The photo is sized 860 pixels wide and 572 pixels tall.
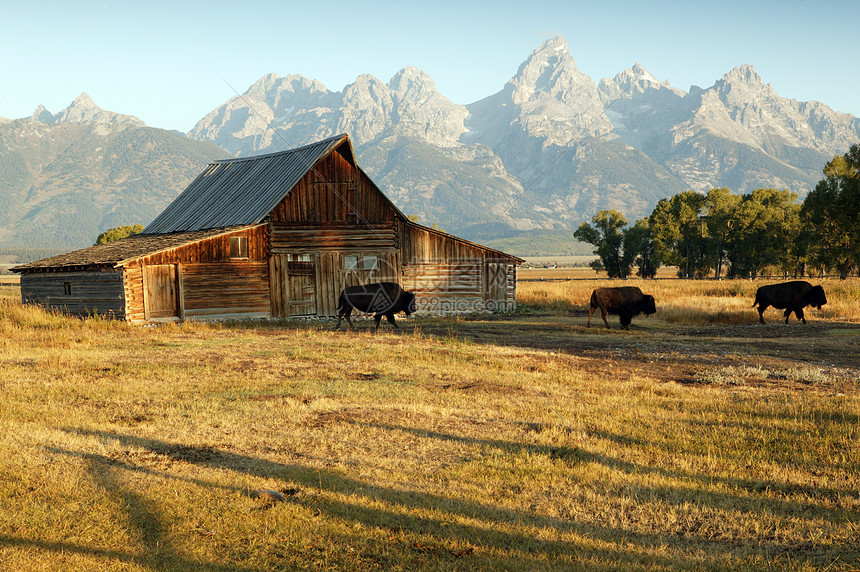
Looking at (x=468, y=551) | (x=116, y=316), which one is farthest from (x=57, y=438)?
(x=116, y=316)

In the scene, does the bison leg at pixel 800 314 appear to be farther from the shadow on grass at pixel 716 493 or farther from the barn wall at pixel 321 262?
the shadow on grass at pixel 716 493

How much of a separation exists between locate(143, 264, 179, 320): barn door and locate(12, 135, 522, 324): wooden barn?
1.6 inches

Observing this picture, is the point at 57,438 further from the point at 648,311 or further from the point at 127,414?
the point at 648,311

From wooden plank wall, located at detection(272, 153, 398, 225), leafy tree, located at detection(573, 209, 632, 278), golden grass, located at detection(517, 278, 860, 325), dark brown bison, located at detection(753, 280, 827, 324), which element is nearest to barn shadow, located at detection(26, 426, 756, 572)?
wooden plank wall, located at detection(272, 153, 398, 225)

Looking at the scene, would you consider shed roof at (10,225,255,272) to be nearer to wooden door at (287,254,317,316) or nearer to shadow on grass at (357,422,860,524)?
wooden door at (287,254,317,316)

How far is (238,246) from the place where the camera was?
2808 cm

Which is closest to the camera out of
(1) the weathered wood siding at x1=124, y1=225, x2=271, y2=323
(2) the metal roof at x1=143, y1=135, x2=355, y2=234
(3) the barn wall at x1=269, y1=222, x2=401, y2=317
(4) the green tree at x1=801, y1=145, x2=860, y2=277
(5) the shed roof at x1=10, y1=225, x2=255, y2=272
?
(5) the shed roof at x1=10, y1=225, x2=255, y2=272

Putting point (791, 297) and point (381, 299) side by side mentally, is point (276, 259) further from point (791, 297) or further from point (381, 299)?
point (791, 297)

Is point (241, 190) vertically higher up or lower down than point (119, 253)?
higher up

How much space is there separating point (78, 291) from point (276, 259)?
318 inches

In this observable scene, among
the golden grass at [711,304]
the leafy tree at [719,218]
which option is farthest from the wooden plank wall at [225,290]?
the leafy tree at [719,218]

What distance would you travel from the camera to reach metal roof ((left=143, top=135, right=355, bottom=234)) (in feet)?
97.6

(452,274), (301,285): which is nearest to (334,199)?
(301,285)

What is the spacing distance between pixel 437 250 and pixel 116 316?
14722mm
